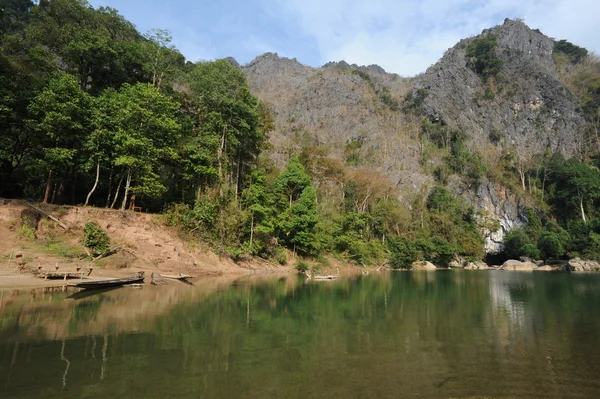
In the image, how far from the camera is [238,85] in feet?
119

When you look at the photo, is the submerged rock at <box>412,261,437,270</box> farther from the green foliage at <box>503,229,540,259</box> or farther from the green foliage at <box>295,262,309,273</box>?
the green foliage at <box>295,262,309,273</box>

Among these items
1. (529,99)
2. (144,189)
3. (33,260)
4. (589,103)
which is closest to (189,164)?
(144,189)

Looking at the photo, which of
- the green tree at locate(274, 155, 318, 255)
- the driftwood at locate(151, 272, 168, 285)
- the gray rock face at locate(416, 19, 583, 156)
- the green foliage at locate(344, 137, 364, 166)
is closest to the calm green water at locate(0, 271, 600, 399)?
the driftwood at locate(151, 272, 168, 285)

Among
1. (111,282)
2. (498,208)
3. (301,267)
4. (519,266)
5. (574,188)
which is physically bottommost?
(301,267)

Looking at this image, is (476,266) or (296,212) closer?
(296,212)

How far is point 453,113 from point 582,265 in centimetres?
5734

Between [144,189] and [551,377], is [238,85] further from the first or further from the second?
[551,377]

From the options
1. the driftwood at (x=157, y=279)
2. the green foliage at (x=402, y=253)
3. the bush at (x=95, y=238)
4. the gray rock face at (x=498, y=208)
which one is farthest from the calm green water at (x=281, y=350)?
the gray rock face at (x=498, y=208)

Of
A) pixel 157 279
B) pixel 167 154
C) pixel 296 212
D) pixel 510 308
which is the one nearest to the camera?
pixel 510 308

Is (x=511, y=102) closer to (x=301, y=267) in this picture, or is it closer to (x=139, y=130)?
(x=301, y=267)

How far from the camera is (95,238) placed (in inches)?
924

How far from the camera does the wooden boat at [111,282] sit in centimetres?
1695

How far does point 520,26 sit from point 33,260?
14957cm

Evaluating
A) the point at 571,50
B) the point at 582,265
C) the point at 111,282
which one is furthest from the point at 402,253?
the point at 571,50
